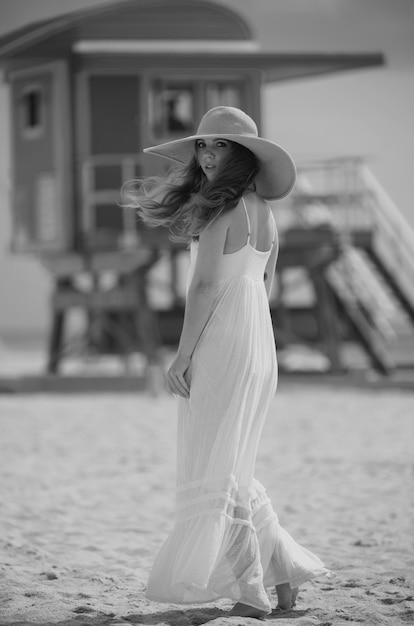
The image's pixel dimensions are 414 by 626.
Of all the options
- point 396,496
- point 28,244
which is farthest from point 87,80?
point 396,496

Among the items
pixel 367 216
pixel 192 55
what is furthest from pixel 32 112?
pixel 367 216

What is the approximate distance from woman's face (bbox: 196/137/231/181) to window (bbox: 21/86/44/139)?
12778mm

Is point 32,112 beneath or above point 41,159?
above

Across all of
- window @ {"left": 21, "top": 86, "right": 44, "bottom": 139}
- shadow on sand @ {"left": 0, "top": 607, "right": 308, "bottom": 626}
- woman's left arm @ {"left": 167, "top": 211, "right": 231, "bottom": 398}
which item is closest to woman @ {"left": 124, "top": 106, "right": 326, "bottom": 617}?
woman's left arm @ {"left": 167, "top": 211, "right": 231, "bottom": 398}

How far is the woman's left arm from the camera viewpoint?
13.3 feet

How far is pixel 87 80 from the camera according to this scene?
15.9m

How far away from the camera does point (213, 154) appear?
4164 millimetres

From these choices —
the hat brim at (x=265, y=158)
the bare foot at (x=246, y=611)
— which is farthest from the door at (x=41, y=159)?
the bare foot at (x=246, y=611)

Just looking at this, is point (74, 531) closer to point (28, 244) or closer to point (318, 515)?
point (318, 515)

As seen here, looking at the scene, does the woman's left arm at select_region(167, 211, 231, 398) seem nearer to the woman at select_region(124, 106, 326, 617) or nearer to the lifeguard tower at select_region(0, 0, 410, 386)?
the woman at select_region(124, 106, 326, 617)

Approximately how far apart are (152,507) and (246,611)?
2.94 metres

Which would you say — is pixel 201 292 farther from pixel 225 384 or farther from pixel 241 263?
pixel 225 384

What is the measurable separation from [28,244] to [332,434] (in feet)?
24.2

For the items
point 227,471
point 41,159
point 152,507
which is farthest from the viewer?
point 41,159
